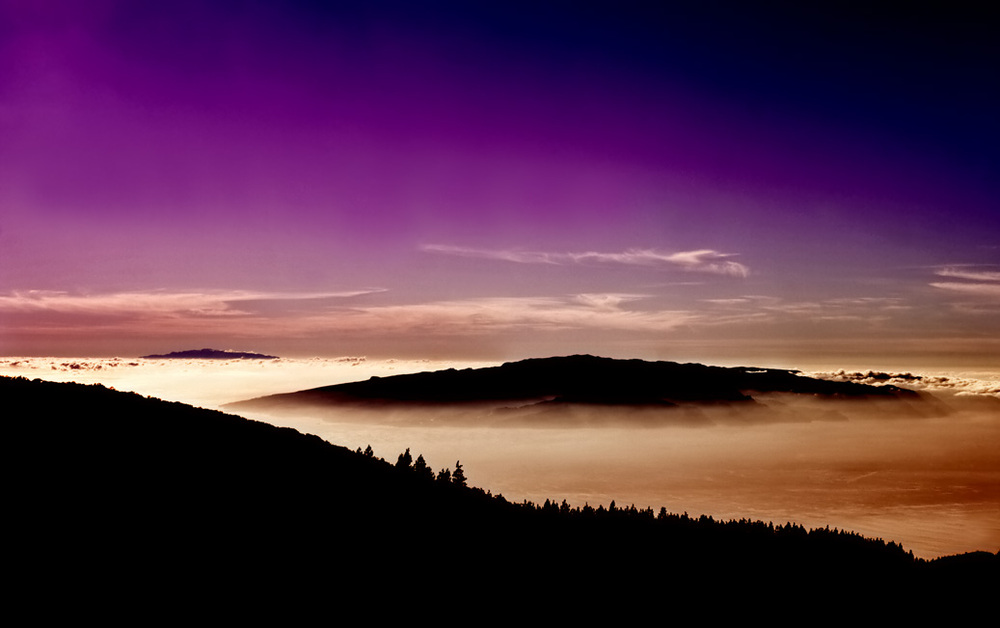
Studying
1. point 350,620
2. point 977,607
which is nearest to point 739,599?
point 977,607

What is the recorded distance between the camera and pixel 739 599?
23328 millimetres

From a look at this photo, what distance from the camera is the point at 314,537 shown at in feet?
66.4

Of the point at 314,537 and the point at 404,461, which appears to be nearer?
the point at 314,537

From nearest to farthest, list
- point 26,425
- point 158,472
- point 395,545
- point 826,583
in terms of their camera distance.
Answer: point 395,545 → point 158,472 → point 26,425 → point 826,583

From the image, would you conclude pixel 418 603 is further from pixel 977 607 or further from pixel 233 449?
pixel 977 607

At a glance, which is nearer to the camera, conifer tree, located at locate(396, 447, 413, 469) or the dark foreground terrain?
the dark foreground terrain

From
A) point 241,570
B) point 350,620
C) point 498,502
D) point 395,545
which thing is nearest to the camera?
point 350,620

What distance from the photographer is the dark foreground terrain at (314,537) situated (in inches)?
657

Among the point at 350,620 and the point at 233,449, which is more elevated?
the point at 233,449

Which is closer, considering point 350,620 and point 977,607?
point 350,620

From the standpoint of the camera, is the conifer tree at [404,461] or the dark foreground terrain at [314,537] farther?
the conifer tree at [404,461]

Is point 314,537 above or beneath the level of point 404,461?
above

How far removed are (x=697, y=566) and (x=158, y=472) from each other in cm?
2038

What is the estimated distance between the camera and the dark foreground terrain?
16688 millimetres
